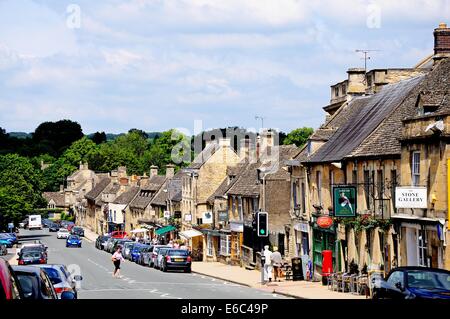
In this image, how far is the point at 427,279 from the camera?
23.2m

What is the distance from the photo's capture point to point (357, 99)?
53000mm

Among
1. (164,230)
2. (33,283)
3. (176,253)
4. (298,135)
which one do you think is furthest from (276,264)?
(298,135)

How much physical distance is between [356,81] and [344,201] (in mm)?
15562

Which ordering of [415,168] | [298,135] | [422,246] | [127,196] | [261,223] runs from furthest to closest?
[298,135], [127,196], [261,223], [415,168], [422,246]

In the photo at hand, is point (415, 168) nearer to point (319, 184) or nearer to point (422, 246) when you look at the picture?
point (422, 246)

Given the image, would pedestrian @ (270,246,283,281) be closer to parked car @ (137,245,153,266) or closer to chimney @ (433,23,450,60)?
chimney @ (433,23,450,60)

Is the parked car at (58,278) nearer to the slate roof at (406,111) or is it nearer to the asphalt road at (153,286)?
the asphalt road at (153,286)

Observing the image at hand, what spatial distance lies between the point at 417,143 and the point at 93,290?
14840 millimetres

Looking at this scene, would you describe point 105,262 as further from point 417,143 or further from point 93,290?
point 417,143

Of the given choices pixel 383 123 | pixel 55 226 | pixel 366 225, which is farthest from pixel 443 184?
pixel 55 226

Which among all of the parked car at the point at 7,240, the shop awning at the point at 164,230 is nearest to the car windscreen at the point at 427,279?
the shop awning at the point at 164,230

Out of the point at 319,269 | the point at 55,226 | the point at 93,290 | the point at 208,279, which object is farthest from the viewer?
the point at 55,226

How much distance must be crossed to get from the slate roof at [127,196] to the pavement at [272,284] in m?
55.6

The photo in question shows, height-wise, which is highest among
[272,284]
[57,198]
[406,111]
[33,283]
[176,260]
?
[57,198]
